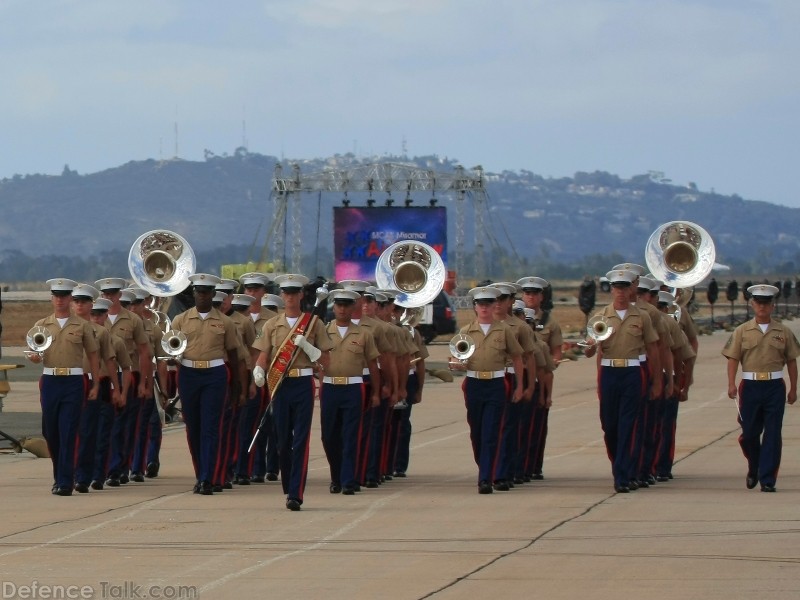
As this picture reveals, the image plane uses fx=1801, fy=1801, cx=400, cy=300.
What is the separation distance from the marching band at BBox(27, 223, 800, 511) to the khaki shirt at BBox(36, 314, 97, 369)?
1cm

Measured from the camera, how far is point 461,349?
15945mm

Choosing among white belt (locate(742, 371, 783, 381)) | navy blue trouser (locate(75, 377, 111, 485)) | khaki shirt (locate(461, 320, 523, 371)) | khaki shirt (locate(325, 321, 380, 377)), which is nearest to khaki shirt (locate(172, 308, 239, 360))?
khaki shirt (locate(325, 321, 380, 377))

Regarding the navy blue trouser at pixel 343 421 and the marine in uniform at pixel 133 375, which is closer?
the navy blue trouser at pixel 343 421

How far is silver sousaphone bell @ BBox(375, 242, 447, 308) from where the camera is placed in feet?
63.0

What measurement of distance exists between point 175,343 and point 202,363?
0.30m

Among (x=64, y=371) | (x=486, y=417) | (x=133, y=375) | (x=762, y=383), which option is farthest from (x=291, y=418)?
(x=762, y=383)

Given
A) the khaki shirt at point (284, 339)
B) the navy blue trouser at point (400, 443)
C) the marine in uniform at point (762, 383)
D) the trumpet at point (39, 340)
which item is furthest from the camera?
the navy blue trouser at point (400, 443)

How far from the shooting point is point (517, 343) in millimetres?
16141

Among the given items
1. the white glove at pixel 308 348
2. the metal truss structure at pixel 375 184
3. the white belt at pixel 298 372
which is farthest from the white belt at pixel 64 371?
the metal truss structure at pixel 375 184

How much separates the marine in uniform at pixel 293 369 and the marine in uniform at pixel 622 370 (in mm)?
2691

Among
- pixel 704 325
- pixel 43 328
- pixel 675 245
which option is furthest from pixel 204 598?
pixel 704 325

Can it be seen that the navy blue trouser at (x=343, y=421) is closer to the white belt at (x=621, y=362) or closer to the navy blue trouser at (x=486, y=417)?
the navy blue trouser at (x=486, y=417)

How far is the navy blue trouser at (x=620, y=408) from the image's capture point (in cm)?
1602

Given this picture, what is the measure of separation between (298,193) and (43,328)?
179ft
